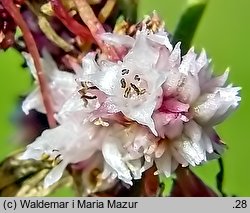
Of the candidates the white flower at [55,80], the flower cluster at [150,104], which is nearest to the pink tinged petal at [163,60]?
the flower cluster at [150,104]

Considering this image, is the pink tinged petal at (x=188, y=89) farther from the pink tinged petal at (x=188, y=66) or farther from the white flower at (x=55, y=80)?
the white flower at (x=55, y=80)

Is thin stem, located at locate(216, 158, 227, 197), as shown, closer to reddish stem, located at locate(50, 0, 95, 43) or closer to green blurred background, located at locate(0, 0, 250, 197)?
green blurred background, located at locate(0, 0, 250, 197)

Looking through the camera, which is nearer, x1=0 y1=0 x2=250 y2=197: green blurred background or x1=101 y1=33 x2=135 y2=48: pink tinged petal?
x1=101 y1=33 x2=135 y2=48: pink tinged petal

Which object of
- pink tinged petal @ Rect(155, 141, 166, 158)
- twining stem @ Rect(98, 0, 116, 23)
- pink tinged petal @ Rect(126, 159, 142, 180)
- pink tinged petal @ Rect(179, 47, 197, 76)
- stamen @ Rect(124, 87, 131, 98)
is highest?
twining stem @ Rect(98, 0, 116, 23)

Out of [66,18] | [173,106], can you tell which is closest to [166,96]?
[173,106]

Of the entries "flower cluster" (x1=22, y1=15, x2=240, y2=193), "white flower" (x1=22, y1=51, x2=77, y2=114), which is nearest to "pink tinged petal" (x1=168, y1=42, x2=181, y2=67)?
"flower cluster" (x1=22, y1=15, x2=240, y2=193)

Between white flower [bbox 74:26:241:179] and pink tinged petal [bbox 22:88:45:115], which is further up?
white flower [bbox 74:26:241:179]
